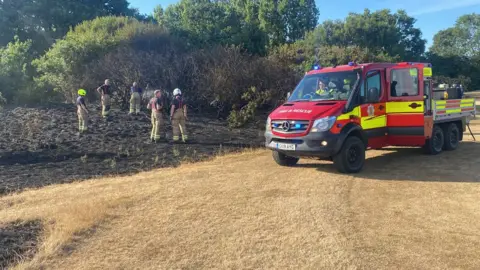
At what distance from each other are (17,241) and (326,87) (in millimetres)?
6522

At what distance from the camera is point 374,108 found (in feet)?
29.3

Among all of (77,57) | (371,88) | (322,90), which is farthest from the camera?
(77,57)

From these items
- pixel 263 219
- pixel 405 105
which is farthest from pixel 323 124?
pixel 263 219

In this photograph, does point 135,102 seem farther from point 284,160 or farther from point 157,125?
point 284,160

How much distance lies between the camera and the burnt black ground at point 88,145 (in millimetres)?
9547

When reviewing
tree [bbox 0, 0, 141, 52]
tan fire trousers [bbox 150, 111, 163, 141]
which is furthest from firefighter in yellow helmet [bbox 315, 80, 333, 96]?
tree [bbox 0, 0, 141, 52]

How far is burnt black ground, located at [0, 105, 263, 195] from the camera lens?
9547 mm

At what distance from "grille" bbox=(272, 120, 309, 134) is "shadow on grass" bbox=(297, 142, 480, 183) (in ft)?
4.08

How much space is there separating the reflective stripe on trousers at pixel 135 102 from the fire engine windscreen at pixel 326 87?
8660mm

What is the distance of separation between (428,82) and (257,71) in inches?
369

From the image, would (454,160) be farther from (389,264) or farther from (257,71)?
(257,71)

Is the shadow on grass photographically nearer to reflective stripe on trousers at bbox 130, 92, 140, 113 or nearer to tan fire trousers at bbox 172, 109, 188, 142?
tan fire trousers at bbox 172, 109, 188, 142

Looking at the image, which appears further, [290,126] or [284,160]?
[284,160]

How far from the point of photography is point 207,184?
25.4 feet
